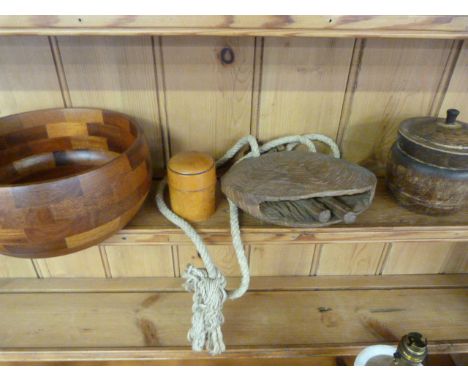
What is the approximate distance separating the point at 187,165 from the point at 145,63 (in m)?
0.17

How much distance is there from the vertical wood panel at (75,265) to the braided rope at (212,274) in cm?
29

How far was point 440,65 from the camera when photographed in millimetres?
500

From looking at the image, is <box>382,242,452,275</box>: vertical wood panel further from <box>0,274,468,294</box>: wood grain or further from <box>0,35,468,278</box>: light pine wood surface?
<box>0,35,468,278</box>: light pine wood surface

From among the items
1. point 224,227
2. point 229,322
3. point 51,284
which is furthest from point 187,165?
point 51,284

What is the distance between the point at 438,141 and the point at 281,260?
0.40 meters

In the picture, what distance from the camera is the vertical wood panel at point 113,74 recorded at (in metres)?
0.47

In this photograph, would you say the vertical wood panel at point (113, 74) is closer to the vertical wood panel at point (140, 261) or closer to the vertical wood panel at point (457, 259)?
the vertical wood panel at point (140, 261)

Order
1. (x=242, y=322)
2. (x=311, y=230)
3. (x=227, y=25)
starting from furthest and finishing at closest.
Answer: (x=242, y=322)
(x=311, y=230)
(x=227, y=25)

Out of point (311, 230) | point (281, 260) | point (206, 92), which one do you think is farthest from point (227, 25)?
point (281, 260)

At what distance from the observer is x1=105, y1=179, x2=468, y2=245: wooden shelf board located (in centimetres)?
47

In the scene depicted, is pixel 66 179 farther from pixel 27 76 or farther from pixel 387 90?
pixel 387 90

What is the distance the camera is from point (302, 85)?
0.51 metres

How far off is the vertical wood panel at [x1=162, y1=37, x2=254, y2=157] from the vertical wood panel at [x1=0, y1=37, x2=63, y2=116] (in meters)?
0.16
